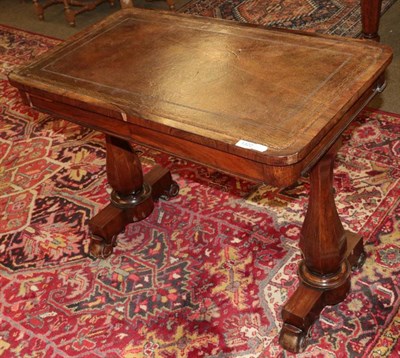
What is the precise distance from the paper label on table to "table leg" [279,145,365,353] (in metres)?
0.42

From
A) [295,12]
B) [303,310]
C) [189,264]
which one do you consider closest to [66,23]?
[295,12]

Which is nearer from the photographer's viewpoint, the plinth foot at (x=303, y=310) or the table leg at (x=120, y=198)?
the plinth foot at (x=303, y=310)

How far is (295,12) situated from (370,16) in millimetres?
1131

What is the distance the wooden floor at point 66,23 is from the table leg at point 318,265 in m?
1.78

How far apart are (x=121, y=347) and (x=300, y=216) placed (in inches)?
40.6

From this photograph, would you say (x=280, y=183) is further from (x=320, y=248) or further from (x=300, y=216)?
(x=300, y=216)

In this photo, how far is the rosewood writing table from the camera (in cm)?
173

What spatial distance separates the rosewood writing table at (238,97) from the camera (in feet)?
5.68

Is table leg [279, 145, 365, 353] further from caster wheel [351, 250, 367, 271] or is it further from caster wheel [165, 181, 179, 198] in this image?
caster wheel [165, 181, 179, 198]

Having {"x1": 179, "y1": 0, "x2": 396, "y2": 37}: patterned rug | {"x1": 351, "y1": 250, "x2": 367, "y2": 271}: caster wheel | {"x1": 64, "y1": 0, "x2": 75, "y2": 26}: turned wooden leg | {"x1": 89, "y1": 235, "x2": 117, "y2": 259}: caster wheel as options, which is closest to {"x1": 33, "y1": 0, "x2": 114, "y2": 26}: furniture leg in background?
{"x1": 64, "y1": 0, "x2": 75, "y2": 26}: turned wooden leg

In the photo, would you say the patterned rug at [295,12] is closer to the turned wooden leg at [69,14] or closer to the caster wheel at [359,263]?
the turned wooden leg at [69,14]

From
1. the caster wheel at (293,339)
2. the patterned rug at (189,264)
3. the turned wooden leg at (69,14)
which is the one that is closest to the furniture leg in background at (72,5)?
the turned wooden leg at (69,14)

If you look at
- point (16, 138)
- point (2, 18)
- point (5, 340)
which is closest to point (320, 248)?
point (5, 340)

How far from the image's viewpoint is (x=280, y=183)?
1.68m
